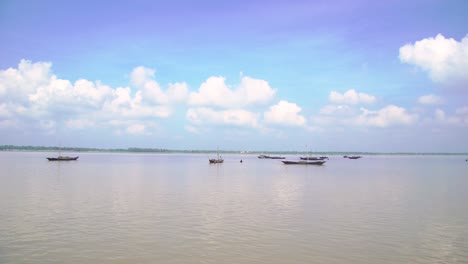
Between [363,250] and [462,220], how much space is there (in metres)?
10.8

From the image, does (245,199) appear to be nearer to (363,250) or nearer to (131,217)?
(131,217)

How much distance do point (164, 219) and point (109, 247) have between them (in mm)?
5931

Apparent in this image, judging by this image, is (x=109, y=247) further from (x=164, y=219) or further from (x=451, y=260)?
(x=451, y=260)

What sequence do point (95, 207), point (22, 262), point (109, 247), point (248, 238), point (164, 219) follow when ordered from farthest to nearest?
1. point (95, 207)
2. point (164, 219)
3. point (248, 238)
4. point (109, 247)
5. point (22, 262)

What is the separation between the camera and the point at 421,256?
48.4 ft

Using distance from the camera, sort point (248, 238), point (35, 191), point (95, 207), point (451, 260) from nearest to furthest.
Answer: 1. point (451, 260)
2. point (248, 238)
3. point (95, 207)
4. point (35, 191)

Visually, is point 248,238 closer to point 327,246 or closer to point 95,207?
point 327,246

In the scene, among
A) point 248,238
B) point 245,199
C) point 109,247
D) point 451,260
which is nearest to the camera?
point 451,260

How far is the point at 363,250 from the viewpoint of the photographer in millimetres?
15508

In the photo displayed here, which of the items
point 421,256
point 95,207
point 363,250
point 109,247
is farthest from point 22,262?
point 421,256

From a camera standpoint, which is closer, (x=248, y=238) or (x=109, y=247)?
(x=109, y=247)

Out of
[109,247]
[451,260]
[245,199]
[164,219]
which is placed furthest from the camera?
[245,199]

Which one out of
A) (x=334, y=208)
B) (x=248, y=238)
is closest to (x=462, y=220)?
(x=334, y=208)

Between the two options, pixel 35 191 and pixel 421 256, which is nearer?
pixel 421 256
